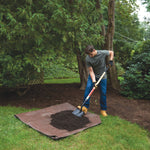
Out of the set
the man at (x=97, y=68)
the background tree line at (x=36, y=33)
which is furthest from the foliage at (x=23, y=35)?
the man at (x=97, y=68)

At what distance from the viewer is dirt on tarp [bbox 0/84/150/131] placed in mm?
4383

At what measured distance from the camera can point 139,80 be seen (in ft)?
19.5

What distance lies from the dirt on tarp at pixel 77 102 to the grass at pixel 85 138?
0.57 meters

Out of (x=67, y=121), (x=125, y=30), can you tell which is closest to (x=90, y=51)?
(x=67, y=121)

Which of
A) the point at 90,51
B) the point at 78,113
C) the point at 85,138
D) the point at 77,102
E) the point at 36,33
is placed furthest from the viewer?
the point at 77,102

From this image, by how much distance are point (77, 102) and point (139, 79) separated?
2.36m

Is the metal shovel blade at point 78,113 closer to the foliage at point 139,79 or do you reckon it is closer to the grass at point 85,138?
the grass at point 85,138

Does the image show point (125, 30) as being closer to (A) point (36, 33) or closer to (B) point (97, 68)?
(B) point (97, 68)

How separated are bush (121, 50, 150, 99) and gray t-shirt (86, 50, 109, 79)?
2.31 meters

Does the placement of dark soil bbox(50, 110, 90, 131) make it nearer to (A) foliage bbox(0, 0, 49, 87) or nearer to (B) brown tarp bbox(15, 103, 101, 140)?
(B) brown tarp bbox(15, 103, 101, 140)

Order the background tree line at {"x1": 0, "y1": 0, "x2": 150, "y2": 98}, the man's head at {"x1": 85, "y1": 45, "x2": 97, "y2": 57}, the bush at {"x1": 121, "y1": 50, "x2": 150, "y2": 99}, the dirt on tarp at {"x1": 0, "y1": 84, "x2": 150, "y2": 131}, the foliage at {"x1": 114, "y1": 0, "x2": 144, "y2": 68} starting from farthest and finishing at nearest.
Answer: the foliage at {"x1": 114, "y1": 0, "x2": 144, "y2": 68}
the bush at {"x1": 121, "y1": 50, "x2": 150, "y2": 99}
the dirt on tarp at {"x1": 0, "y1": 84, "x2": 150, "y2": 131}
the background tree line at {"x1": 0, "y1": 0, "x2": 150, "y2": 98}
the man's head at {"x1": 85, "y1": 45, "x2": 97, "y2": 57}

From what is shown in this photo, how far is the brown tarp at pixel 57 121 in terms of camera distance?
3.23 m

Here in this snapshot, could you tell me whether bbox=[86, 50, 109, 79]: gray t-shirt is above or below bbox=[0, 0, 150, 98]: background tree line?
below

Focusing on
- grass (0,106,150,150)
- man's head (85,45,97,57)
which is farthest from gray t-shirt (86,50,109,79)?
grass (0,106,150,150)
